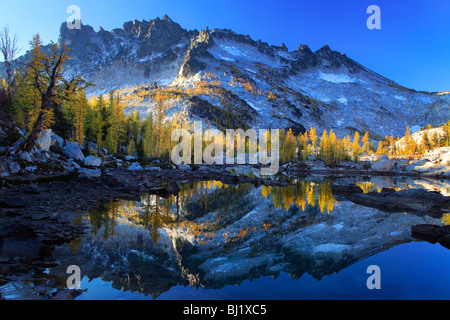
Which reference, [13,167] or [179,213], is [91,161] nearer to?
[13,167]

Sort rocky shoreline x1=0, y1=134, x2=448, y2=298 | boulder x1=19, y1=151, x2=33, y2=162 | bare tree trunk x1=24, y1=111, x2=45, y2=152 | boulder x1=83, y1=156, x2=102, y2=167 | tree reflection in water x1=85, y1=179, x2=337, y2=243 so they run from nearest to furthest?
rocky shoreline x1=0, y1=134, x2=448, y2=298 < tree reflection in water x1=85, y1=179, x2=337, y2=243 < boulder x1=19, y1=151, x2=33, y2=162 < bare tree trunk x1=24, y1=111, x2=45, y2=152 < boulder x1=83, y1=156, x2=102, y2=167

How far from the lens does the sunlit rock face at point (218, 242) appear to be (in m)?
8.09

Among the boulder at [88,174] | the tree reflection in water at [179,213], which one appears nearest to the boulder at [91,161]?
the boulder at [88,174]

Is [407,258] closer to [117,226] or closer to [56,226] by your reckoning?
[117,226]

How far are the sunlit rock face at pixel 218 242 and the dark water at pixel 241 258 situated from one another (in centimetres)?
5

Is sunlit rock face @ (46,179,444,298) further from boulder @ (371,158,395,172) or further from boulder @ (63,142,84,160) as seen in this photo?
boulder @ (371,158,395,172)

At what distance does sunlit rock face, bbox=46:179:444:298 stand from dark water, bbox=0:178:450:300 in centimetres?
5

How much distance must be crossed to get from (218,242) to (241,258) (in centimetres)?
236

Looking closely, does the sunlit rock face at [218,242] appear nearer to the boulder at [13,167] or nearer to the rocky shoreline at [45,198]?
the rocky shoreline at [45,198]

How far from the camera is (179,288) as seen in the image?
7113mm

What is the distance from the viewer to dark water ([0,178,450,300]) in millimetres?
7109

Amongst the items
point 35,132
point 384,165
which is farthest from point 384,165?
point 35,132

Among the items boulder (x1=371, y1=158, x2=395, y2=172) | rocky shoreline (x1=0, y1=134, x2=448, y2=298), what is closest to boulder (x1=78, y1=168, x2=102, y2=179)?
rocky shoreline (x1=0, y1=134, x2=448, y2=298)
